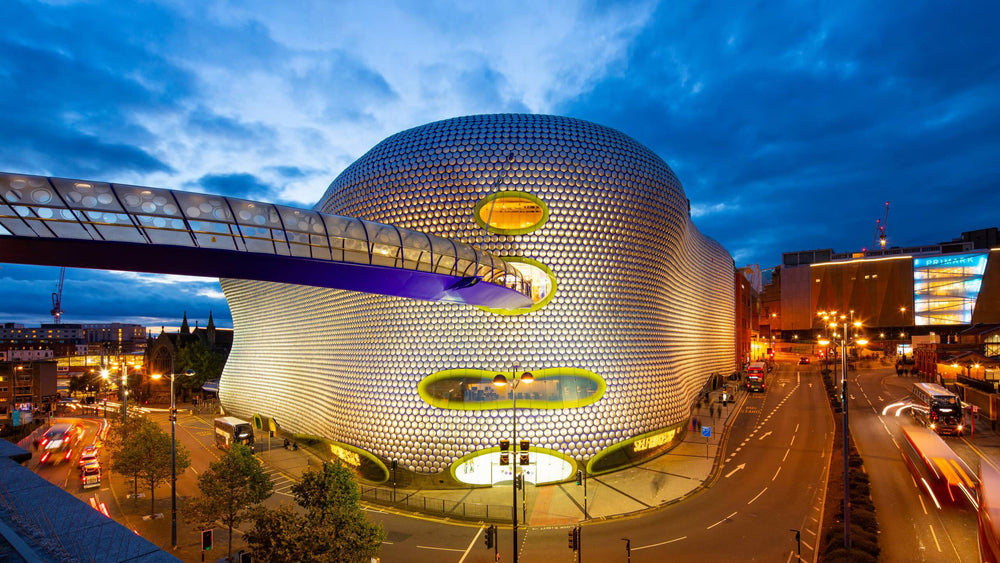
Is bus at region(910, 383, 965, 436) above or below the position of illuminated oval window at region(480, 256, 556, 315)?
below

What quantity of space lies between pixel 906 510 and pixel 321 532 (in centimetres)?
2131

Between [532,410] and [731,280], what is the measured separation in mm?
47103

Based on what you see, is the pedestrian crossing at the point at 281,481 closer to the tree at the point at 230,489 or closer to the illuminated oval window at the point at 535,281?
the tree at the point at 230,489

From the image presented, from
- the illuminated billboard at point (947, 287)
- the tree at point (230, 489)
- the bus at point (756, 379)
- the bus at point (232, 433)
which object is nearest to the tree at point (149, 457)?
the tree at point (230, 489)

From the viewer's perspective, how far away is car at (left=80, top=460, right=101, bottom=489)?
987 inches

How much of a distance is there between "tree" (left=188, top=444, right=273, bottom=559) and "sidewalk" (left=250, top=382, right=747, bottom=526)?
8.36 ft

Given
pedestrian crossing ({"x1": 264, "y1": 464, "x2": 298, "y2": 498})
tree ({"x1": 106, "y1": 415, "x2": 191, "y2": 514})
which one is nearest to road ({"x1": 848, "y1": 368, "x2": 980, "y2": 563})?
pedestrian crossing ({"x1": 264, "y1": 464, "x2": 298, "y2": 498})

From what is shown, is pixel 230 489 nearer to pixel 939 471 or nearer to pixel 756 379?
pixel 939 471

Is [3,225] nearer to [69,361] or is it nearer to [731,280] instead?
[731,280]

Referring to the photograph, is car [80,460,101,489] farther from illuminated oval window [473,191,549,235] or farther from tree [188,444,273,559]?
illuminated oval window [473,191,549,235]

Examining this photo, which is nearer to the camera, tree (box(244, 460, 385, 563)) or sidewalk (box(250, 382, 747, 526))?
tree (box(244, 460, 385, 563))

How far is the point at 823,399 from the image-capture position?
44.6m

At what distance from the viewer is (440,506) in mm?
21188

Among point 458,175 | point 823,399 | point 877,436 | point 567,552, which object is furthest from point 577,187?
point 823,399
